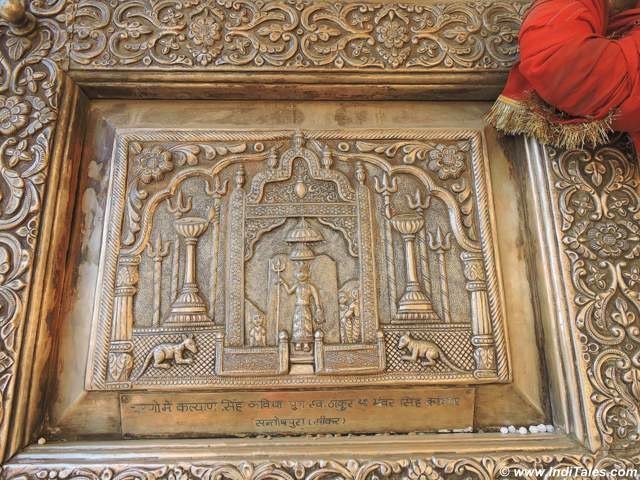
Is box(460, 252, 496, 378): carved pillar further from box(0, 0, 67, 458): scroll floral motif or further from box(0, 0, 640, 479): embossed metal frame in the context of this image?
box(0, 0, 67, 458): scroll floral motif

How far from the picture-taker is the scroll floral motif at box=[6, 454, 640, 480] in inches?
58.8

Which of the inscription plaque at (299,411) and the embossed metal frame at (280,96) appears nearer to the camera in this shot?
the embossed metal frame at (280,96)

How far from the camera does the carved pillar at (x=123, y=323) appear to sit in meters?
1.68

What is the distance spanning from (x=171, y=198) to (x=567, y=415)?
5.89 feet

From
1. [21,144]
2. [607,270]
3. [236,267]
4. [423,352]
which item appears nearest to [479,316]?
[423,352]

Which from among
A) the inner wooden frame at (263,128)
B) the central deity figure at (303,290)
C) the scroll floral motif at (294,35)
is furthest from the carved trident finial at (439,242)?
the scroll floral motif at (294,35)

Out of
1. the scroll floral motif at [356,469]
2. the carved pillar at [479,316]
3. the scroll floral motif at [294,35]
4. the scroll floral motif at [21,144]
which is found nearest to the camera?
the scroll floral motif at [356,469]

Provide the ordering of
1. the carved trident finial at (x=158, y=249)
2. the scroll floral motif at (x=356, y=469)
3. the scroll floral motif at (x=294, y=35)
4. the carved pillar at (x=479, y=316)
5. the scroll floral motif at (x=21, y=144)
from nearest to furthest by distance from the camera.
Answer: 1. the scroll floral motif at (x=356, y=469)
2. the scroll floral motif at (x=21, y=144)
3. the carved pillar at (x=479, y=316)
4. the carved trident finial at (x=158, y=249)
5. the scroll floral motif at (x=294, y=35)

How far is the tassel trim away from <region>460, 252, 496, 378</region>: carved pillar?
1.80 ft

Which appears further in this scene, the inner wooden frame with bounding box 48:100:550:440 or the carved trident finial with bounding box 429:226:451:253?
the carved trident finial with bounding box 429:226:451:253

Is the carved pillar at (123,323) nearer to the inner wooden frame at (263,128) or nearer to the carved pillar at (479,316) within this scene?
the inner wooden frame at (263,128)

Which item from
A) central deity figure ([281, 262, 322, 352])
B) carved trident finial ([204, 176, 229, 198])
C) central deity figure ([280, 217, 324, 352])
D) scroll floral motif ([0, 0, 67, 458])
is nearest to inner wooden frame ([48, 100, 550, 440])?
scroll floral motif ([0, 0, 67, 458])

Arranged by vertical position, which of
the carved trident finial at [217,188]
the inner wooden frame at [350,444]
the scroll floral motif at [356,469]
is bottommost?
the scroll floral motif at [356,469]

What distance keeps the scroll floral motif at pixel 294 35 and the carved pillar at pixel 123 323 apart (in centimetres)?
90
